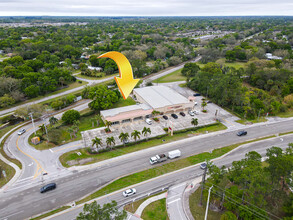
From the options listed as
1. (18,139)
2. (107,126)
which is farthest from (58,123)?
(107,126)

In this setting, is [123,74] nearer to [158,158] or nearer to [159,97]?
[158,158]

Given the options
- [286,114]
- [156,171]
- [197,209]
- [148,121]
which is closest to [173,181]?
[156,171]

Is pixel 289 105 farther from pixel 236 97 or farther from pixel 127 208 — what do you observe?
pixel 127 208

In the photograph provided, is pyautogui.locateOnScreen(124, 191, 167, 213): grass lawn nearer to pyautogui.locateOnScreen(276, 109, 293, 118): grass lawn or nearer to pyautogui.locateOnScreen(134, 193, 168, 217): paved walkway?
pyautogui.locateOnScreen(134, 193, 168, 217): paved walkway

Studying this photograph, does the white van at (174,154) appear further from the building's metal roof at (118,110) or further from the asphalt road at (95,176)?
the building's metal roof at (118,110)

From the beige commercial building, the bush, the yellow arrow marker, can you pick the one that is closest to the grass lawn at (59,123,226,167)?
the beige commercial building

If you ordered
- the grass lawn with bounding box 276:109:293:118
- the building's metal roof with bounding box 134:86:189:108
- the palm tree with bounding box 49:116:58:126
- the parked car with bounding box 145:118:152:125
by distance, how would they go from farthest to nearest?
1. the building's metal roof with bounding box 134:86:189:108
2. the grass lawn with bounding box 276:109:293:118
3. the parked car with bounding box 145:118:152:125
4. the palm tree with bounding box 49:116:58:126

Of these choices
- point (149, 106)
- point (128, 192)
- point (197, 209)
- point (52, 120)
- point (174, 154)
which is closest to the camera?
point (197, 209)
